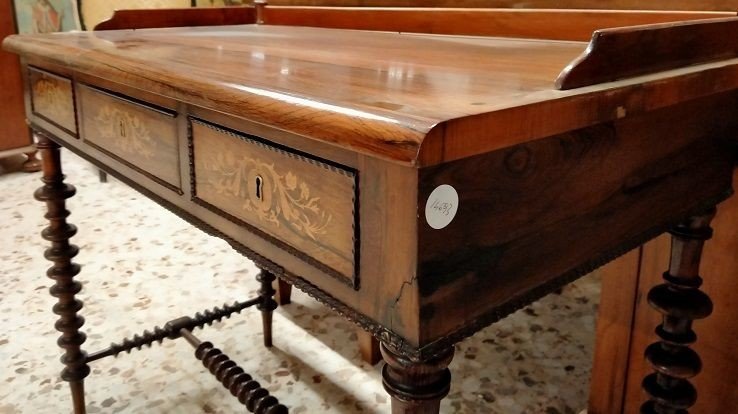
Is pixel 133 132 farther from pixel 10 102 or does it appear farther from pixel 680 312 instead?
pixel 10 102

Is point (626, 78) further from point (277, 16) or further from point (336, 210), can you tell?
point (277, 16)

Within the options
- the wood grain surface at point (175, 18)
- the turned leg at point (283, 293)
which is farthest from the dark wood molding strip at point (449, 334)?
the turned leg at point (283, 293)

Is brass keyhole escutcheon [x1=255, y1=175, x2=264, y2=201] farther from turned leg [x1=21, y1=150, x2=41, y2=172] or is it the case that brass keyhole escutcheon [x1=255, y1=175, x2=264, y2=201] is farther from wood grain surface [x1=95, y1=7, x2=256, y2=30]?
turned leg [x1=21, y1=150, x2=41, y2=172]

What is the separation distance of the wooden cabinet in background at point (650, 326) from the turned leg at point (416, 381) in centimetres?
59

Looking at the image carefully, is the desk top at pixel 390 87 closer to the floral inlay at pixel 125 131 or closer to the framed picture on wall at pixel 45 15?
the floral inlay at pixel 125 131

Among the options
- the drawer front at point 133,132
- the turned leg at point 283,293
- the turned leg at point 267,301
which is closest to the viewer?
the drawer front at point 133,132

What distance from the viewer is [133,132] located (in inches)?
36.3

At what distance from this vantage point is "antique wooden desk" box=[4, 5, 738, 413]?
0.50 metres

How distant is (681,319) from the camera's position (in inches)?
35.6

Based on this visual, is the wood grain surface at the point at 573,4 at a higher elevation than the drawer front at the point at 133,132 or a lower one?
higher

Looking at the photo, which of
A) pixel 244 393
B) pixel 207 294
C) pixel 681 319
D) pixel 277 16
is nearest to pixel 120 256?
pixel 207 294

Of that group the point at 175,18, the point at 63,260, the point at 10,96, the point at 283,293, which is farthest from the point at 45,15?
the point at 63,260

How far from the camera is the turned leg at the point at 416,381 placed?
56cm

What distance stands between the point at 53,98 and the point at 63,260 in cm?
36
